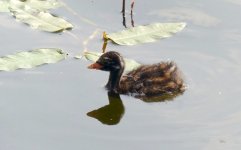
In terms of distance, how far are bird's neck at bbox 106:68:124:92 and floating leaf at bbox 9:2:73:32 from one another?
1.05 m

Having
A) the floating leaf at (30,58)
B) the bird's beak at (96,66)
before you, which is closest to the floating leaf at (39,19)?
the floating leaf at (30,58)

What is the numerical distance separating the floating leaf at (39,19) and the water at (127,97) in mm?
99

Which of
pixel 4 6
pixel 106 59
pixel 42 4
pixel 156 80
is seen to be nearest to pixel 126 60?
pixel 106 59

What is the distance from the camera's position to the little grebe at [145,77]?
7.55m

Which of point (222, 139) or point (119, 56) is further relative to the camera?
point (119, 56)

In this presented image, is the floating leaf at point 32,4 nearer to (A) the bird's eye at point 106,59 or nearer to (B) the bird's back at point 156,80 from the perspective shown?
(A) the bird's eye at point 106,59

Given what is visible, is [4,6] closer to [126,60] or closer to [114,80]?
[126,60]

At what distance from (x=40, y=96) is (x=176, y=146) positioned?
1466mm

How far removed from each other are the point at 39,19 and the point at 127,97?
1.49 meters

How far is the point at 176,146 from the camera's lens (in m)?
6.72

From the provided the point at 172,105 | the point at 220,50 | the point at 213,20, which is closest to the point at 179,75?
the point at 172,105

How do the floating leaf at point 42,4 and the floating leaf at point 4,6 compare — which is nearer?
the floating leaf at point 4,6

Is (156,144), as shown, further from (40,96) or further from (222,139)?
(40,96)

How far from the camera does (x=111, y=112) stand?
7344 millimetres
